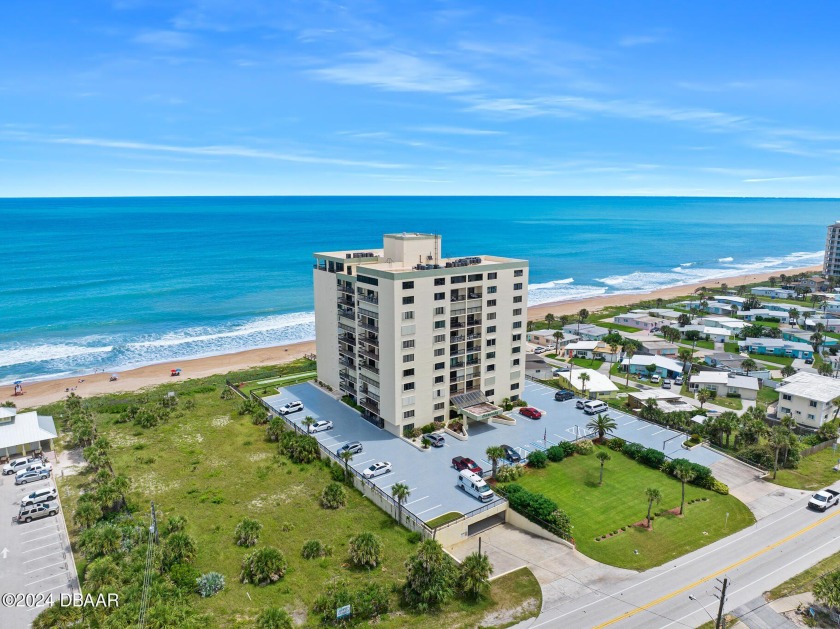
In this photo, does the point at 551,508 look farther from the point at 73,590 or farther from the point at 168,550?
the point at 73,590

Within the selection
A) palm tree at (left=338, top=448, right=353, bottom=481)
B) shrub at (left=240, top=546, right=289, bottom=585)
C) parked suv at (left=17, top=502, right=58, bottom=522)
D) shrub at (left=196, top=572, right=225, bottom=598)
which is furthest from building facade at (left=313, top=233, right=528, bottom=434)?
parked suv at (left=17, top=502, right=58, bottom=522)

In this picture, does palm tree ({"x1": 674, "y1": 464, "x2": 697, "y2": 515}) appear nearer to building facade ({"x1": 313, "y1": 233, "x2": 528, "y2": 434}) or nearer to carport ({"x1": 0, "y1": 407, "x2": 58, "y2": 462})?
building facade ({"x1": 313, "y1": 233, "x2": 528, "y2": 434})

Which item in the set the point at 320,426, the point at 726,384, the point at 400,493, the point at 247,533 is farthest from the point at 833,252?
the point at 247,533

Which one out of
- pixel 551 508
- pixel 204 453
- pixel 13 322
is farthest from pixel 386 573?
pixel 13 322

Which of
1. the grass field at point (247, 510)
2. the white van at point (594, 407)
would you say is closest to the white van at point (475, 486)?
the grass field at point (247, 510)

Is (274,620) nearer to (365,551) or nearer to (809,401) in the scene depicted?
(365,551)

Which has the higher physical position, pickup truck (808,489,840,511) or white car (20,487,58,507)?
white car (20,487,58,507)
